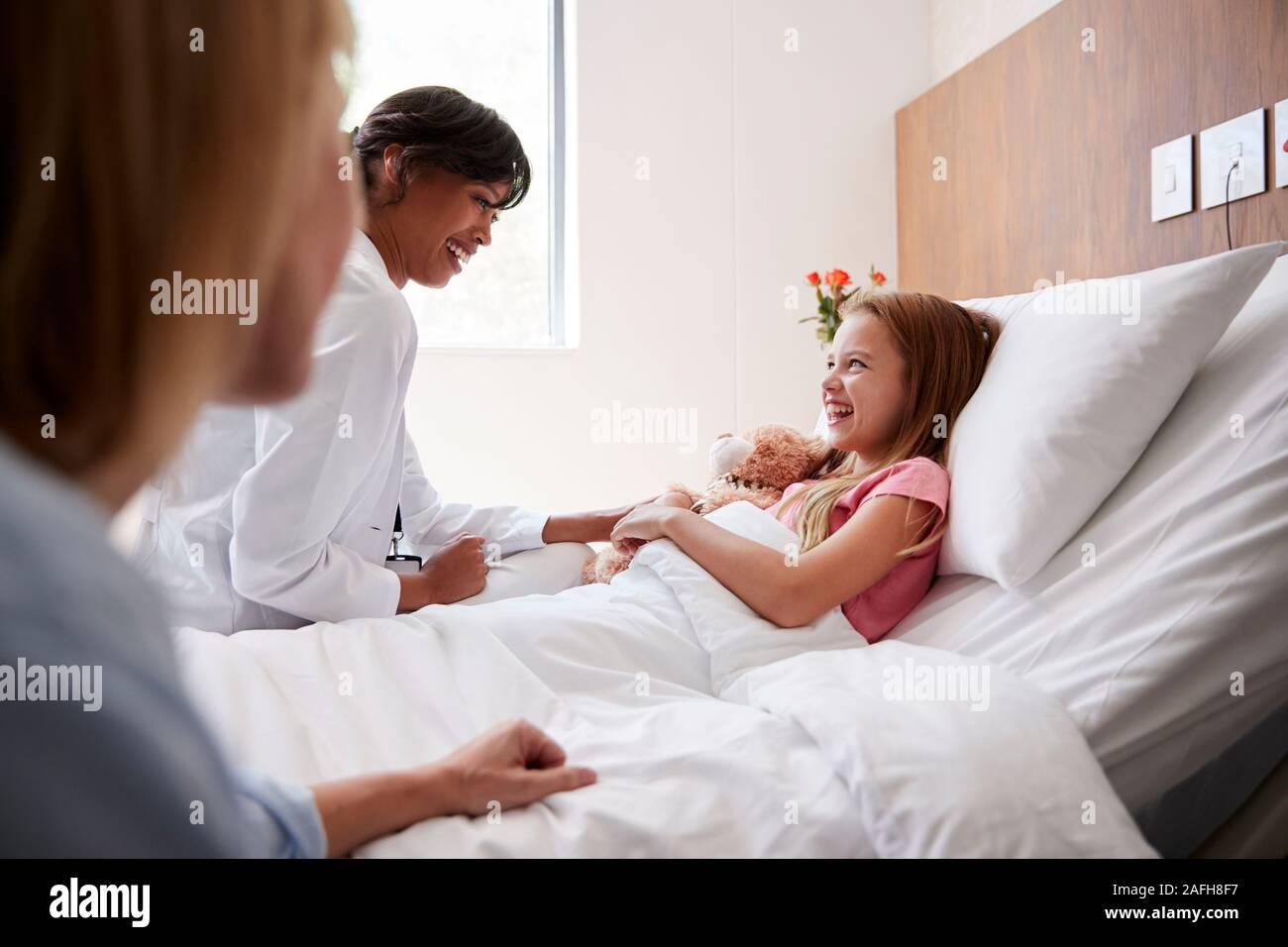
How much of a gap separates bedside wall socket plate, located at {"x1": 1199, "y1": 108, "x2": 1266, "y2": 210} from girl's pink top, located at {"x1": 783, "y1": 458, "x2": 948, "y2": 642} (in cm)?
93

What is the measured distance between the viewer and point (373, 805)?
0.68 meters

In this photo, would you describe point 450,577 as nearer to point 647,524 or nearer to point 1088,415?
point 647,524

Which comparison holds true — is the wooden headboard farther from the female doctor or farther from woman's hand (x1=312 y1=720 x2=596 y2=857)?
woman's hand (x1=312 y1=720 x2=596 y2=857)

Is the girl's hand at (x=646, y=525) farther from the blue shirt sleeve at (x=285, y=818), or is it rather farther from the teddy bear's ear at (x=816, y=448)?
the blue shirt sleeve at (x=285, y=818)

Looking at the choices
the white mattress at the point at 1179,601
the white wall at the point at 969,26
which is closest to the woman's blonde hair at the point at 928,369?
the white mattress at the point at 1179,601

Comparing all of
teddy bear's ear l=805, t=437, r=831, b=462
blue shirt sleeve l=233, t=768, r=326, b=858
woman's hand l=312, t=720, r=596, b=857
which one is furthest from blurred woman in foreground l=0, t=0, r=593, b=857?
teddy bear's ear l=805, t=437, r=831, b=462

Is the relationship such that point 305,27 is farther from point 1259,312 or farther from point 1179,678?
point 1259,312

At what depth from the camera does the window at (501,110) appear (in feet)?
10.6

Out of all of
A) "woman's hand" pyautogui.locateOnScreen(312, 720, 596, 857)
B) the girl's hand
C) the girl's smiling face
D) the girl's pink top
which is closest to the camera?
"woman's hand" pyautogui.locateOnScreen(312, 720, 596, 857)

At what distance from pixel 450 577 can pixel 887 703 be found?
0.87m

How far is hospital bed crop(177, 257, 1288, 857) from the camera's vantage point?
711 mm

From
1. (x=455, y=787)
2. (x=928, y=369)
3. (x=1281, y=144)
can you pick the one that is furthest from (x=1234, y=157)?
(x=455, y=787)

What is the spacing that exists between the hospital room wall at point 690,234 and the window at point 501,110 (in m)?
0.21
